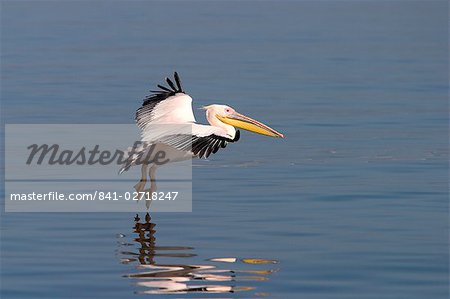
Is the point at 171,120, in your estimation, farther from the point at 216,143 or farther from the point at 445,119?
the point at 445,119

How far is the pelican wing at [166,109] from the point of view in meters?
12.4

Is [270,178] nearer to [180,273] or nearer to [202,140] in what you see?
[202,140]

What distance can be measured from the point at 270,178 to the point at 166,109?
1.39m

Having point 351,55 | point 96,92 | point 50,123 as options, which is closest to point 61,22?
point 351,55

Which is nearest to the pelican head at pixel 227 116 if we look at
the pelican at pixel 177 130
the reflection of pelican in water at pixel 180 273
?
the pelican at pixel 177 130

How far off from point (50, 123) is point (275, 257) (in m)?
7.83

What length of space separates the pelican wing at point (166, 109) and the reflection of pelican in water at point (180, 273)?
2533 millimetres

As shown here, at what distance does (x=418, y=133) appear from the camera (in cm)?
1633

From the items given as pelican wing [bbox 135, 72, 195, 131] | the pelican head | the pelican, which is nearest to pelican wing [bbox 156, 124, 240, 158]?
the pelican

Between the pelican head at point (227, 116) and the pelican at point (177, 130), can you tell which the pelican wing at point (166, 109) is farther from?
the pelican head at point (227, 116)

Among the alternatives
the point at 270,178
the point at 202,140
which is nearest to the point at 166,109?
the point at 202,140

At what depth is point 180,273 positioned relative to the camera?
908 centimetres

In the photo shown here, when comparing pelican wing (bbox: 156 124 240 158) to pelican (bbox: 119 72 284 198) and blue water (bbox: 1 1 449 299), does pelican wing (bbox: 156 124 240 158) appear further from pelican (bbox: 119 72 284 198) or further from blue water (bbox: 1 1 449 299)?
blue water (bbox: 1 1 449 299)

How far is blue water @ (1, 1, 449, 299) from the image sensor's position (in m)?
9.02
